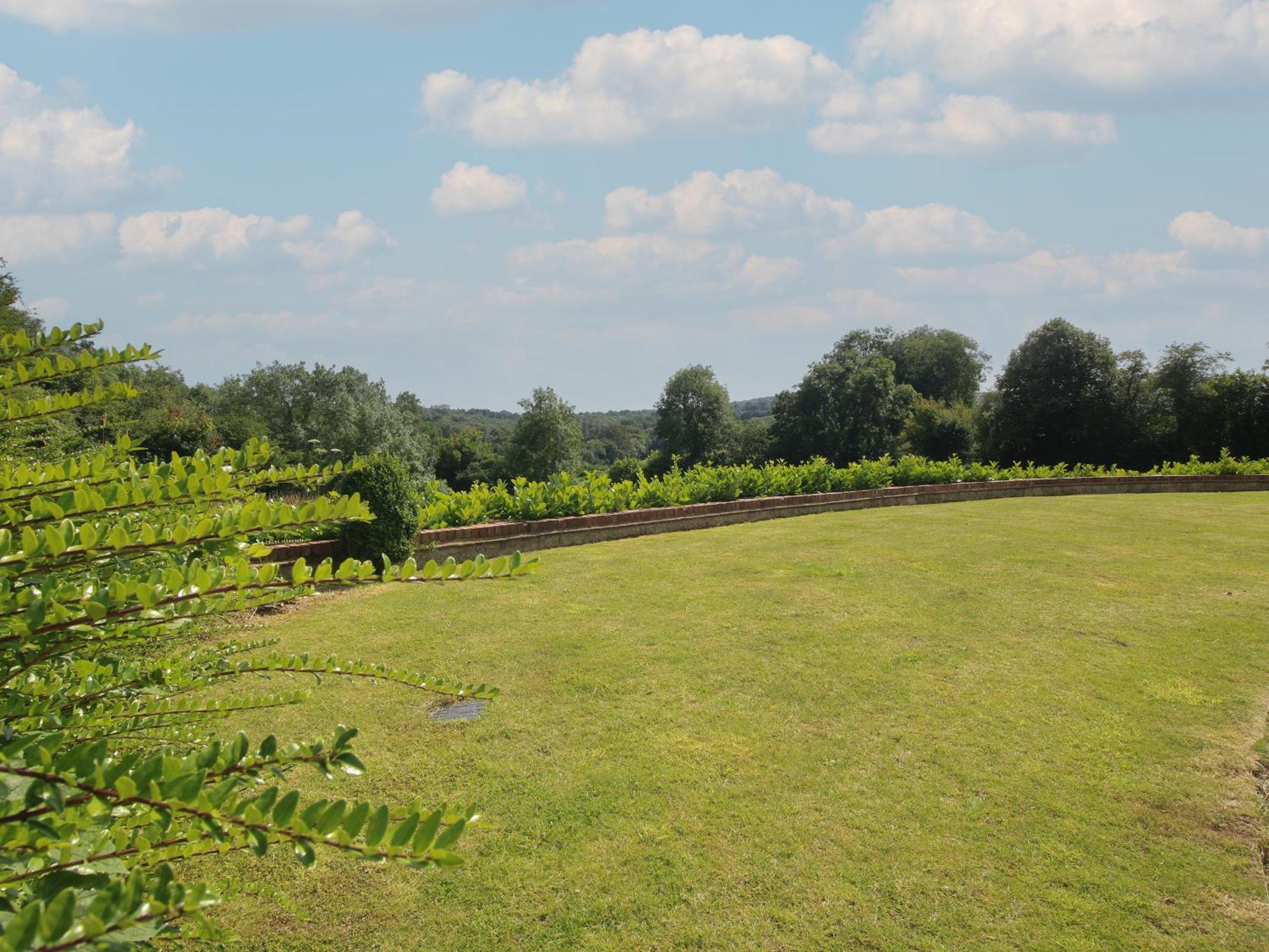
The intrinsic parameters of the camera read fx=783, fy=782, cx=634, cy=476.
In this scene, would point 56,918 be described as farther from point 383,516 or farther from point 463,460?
point 463,460

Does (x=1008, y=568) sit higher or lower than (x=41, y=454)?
lower

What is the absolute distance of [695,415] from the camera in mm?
64250

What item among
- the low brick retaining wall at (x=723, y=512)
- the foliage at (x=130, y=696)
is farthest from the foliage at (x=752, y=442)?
the foliage at (x=130, y=696)

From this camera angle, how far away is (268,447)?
2.00 meters

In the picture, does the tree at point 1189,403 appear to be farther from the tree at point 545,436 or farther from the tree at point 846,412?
the tree at point 545,436

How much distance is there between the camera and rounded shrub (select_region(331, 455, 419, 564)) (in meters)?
8.58

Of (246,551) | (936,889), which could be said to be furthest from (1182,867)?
(246,551)

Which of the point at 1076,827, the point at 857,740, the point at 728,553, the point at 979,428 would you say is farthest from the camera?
the point at 979,428

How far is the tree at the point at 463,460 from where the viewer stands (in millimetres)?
75062

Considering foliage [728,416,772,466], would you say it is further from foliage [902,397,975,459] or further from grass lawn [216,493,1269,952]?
grass lawn [216,493,1269,952]

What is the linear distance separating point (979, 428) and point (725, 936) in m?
37.1

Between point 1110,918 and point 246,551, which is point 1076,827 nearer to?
point 1110,918

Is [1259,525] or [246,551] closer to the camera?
[246,551]

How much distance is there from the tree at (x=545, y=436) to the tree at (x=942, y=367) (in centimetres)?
2511
